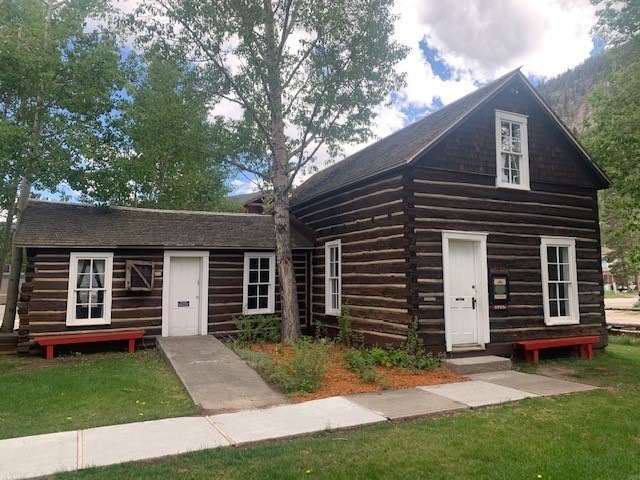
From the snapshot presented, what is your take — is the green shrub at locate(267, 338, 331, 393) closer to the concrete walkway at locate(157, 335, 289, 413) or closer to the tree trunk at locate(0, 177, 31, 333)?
the concrete walkway at locate(157, 335, 289, 413)

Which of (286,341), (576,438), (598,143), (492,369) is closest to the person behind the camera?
(576,438)

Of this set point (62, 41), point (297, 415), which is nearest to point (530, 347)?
point (297, 415)

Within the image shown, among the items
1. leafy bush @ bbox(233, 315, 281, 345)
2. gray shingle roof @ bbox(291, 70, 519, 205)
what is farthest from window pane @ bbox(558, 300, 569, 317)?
leafy bush @ bbox(233, 315, 281, 345)

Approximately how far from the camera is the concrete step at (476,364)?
9.21 metres

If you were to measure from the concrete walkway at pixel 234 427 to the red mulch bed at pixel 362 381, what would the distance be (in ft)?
0.98

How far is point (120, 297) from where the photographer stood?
11.8 m

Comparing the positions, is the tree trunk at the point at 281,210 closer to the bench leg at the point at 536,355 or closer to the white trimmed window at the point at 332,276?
the white trimmed window at the point at 332,276

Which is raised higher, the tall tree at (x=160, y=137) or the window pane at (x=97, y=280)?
the tall tree at (x=160, y=137)

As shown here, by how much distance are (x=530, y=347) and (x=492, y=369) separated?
1723 mm

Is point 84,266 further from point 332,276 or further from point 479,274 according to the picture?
point 479,274

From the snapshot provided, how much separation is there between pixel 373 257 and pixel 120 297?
22.2 feet

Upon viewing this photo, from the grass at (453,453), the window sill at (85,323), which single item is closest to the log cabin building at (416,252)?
the window sill at (85,323)

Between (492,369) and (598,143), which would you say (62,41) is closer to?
(492,369)

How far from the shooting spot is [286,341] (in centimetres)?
1193
